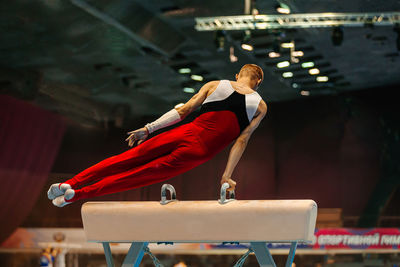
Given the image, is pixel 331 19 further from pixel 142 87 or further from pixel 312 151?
pixel 142 87

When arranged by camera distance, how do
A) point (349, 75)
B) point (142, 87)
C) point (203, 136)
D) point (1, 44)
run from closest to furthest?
point (203, 136), point (1, 44), point (349, 75), point (142, 87)

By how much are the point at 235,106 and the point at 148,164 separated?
70 centimetres

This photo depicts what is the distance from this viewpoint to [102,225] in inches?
138

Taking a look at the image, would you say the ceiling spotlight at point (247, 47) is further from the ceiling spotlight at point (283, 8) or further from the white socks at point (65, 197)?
the white socks at point (65, 197)

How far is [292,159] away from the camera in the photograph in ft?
38.2

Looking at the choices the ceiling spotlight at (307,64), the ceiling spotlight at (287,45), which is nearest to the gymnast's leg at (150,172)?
the ceiling spotlight at (287,45)

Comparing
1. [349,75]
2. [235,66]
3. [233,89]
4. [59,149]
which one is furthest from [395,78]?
[233,89]

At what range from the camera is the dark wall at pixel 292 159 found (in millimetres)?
11203

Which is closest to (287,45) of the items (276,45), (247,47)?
(276,45)

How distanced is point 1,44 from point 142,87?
312 centimetres

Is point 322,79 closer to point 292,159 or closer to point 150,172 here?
point 292,159

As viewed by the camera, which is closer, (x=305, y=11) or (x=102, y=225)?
(x=102, y=225)

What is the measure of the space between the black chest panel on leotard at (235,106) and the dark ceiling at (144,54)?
499cm

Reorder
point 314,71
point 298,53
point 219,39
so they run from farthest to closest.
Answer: point 314,71 < point 298,53 < point 219,39
